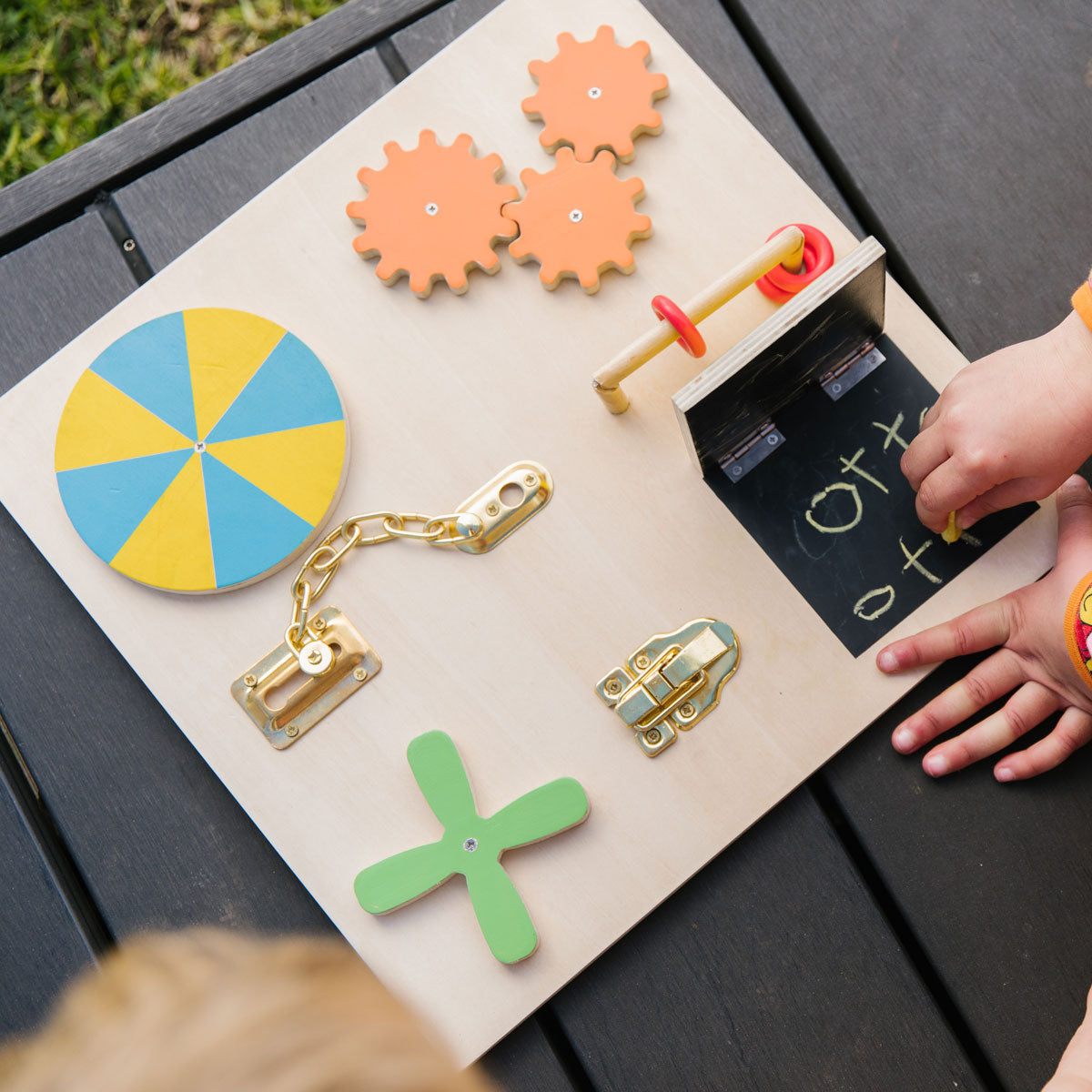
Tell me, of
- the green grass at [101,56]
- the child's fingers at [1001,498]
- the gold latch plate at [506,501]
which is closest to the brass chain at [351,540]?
the gold latch plate at [506,501]

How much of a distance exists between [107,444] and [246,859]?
1.00 ft

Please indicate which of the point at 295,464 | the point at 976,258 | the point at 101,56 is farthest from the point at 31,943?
the point at 101,56

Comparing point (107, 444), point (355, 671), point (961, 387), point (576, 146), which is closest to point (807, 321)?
point (961, 387)

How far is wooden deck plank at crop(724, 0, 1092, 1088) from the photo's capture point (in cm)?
60

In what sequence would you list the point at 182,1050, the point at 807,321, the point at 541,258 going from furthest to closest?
the point at 541,258, the point at 807,321, the point at 182,1050

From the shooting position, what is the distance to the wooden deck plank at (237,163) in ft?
2.34

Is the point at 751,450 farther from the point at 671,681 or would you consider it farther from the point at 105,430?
the point at 105,430

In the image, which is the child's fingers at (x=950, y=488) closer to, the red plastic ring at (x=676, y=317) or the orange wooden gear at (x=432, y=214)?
the red plastic ring at (x=676, y=317)

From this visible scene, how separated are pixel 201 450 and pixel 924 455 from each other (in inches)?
19.3

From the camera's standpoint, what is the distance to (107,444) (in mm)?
645

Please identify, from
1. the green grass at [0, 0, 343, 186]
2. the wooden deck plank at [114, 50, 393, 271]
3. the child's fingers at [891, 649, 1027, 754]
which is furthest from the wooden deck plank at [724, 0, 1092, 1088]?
the green grass at [0, 0, 343, 186]

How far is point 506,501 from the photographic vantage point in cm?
64

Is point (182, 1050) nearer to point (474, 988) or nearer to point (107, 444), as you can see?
point (474, 988)

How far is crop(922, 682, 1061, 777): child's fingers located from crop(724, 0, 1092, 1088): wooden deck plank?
0.04ft
